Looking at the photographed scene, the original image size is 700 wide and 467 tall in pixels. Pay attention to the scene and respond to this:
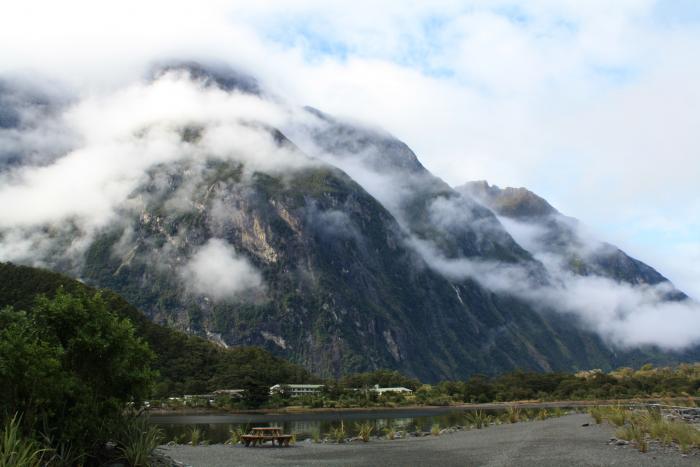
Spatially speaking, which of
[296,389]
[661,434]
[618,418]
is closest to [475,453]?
[661,434]

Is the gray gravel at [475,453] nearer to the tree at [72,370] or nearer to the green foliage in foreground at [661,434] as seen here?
the green foliage in foreground at [661,434]

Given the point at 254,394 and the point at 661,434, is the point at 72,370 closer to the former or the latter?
the point at 661,434

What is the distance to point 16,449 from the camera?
19.0m

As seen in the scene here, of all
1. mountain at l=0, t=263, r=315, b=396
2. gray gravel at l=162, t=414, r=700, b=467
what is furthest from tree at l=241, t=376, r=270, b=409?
gray gravel at l=162, t=414, r=700, b=467

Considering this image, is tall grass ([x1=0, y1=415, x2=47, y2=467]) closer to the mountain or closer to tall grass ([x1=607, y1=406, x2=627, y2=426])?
tall grass ([x1=607, y1=406, x2=627, y2=426])

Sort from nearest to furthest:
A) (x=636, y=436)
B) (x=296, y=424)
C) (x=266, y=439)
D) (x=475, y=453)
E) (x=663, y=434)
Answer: (x=636, y=436), (x=663, y=434), (x=475, y=453), (x=266, y=439), (x=296, y=424)

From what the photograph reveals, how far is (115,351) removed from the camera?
77.1 feet

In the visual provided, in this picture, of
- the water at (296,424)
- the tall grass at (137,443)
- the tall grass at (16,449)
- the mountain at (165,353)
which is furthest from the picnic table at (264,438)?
the mountain at (165,353)

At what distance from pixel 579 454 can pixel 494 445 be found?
893 cm

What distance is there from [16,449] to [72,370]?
13.8 ft

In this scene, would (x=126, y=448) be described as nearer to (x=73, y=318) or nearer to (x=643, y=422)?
(x=73, y=318)

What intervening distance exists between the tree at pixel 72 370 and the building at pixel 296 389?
14429 centimetres

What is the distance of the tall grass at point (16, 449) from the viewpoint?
17328mm

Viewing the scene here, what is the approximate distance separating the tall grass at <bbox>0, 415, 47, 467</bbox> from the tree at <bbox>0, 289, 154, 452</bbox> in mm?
745
